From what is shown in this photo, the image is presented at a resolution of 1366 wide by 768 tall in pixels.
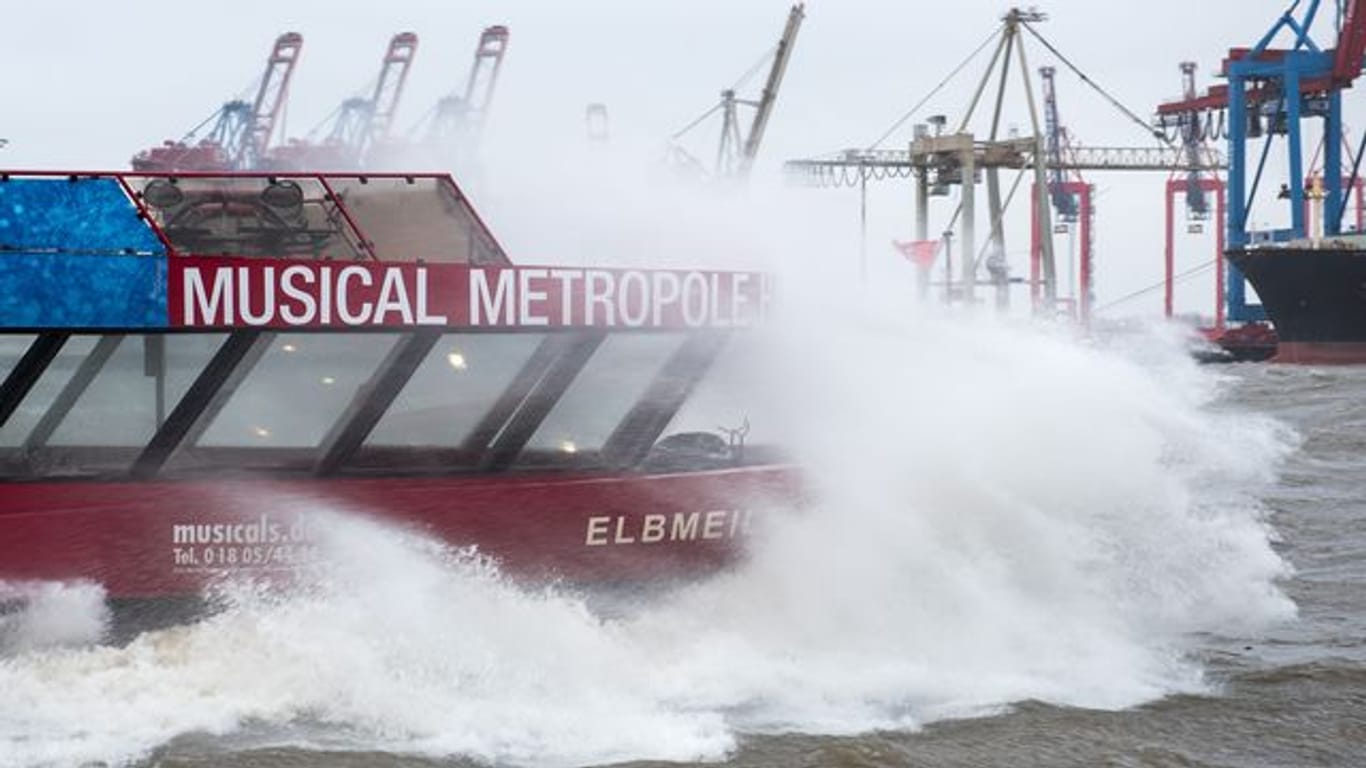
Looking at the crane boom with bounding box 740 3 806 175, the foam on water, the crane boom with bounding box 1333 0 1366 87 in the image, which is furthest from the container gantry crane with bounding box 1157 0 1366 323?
the foam on water

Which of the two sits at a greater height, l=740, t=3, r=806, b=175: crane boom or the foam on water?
l=740, t=3, r=806, b=175: crane boom

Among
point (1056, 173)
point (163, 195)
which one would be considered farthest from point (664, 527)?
point (1056, 173)

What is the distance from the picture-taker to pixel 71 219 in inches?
309

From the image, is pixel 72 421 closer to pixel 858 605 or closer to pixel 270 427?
pixel 270 427

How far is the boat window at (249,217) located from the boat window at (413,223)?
0.18m

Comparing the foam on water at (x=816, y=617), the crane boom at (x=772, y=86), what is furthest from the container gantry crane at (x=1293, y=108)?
the foam on water at (x=816, y=617)

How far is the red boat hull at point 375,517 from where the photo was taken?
25.7 ft

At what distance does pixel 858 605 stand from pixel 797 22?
4554cm

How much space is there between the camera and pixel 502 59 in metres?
71.2

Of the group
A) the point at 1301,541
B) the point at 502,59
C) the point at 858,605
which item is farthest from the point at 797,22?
the point at 858,605

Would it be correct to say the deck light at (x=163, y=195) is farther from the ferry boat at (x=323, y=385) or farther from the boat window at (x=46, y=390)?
the boat window at (x=46, y=390)

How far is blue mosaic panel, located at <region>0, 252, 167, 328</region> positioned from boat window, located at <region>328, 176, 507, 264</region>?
1468 mm

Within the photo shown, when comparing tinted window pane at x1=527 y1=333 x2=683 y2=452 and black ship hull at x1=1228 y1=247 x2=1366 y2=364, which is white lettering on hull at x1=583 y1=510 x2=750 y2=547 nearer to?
tinted window pane at x1=527 y1=333 x2=683 y2=452

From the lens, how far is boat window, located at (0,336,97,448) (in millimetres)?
7895
